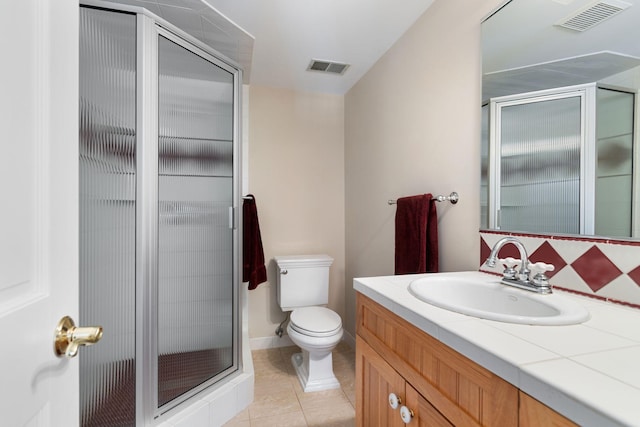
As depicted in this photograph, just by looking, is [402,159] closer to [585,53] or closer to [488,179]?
[488,179]

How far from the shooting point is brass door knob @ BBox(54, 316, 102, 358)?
0.51 metres

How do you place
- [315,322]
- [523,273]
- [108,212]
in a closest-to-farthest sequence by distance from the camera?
[523,273]
[108,212]
[315,322]

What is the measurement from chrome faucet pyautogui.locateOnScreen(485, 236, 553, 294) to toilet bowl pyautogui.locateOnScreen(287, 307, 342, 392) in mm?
1174

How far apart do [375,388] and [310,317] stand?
1.05 m

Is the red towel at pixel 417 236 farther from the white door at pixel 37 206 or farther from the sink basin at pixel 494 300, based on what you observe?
the white door at pixel 37 206

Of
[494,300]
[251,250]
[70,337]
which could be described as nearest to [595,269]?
[494,300]

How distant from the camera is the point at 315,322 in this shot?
200 cm

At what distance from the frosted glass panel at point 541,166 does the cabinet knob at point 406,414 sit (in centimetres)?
77

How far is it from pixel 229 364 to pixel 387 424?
3.82 ft

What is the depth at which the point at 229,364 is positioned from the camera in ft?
5.99

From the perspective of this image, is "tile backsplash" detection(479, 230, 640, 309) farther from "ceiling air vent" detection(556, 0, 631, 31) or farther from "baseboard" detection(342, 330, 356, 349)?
"baseboard" detection(342, 330, 356, 349)

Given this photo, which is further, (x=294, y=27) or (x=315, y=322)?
(x=315, y=322)

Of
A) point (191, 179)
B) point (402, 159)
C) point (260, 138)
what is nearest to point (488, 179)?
point (402, 159)

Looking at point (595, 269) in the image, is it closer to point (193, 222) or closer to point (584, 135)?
point (584, 135)
